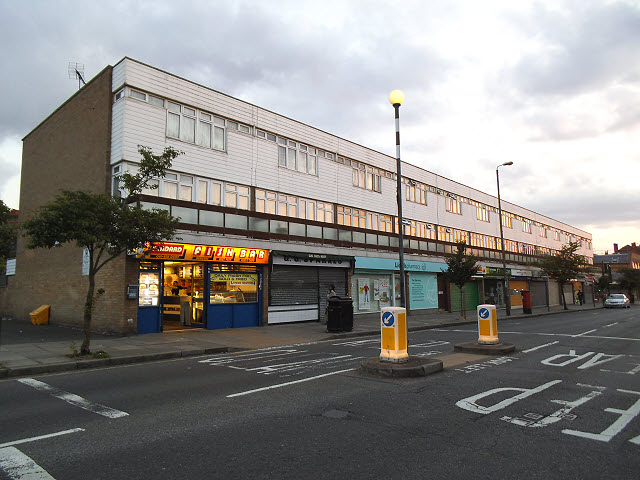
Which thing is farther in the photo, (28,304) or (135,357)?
(28,304)

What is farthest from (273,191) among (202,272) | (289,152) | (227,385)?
(227,385)

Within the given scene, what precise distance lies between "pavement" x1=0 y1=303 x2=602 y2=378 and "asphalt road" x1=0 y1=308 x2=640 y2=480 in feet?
2.93

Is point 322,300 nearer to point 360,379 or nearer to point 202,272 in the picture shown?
point 202,272

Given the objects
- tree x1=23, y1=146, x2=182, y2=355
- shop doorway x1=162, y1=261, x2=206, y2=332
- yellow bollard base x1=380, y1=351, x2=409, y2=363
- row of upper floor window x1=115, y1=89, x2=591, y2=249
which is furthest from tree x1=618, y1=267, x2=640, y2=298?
tree x1=23, y1=146, x2=182, y2=355

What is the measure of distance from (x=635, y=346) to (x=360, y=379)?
31.7ft

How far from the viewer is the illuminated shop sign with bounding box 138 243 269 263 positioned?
1570 cm

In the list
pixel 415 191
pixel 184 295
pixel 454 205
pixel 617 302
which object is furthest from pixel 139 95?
pixel 617 302

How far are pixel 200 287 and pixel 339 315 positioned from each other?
6118 mm

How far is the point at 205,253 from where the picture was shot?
1688cm

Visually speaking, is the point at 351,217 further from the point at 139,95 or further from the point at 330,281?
the point at 139,95

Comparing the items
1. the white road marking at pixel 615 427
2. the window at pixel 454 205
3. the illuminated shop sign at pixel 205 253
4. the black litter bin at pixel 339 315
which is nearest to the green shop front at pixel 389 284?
the window at pixel 454 205

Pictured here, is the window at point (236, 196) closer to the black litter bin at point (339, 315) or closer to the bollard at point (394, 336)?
the black litter bin at point (339, 315)

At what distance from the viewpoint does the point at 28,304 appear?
22.7 meters

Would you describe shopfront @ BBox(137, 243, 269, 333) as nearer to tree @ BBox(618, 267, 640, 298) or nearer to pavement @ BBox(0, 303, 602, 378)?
pavement @ BBox(0, 303, 602, 378)
